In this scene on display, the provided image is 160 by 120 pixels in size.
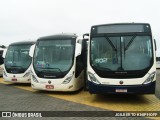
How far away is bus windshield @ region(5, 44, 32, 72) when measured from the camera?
17.4 metres

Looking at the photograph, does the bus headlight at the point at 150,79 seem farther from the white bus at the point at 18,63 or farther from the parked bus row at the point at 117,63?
the white bus at the point at 18,63

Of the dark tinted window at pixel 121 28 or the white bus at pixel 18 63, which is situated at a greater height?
the dark tinted window at pixel 121 28

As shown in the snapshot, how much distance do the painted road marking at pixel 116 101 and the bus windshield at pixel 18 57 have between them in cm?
368

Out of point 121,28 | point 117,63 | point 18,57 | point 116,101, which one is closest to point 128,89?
point 117,63

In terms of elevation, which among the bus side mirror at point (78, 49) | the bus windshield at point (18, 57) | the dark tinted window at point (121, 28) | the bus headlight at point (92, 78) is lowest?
the bus windshield at point (18, 57)

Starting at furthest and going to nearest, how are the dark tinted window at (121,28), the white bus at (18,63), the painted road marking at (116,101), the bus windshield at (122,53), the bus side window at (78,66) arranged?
the white bus at (18,63), the bus side window at (78,66), the dark tinted window at (121,28), the bus windshield at (122,53), the painted road marking at (116,101)

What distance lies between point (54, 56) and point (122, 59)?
3697mm

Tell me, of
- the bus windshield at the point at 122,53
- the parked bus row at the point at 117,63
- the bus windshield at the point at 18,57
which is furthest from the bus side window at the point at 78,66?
the bus windshield at the point at 18,57

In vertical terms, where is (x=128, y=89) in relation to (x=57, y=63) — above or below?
below

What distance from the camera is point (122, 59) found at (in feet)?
37.9

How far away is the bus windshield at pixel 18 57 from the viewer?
17406 millimetres

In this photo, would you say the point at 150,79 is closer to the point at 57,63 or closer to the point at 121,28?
the point at 121,28

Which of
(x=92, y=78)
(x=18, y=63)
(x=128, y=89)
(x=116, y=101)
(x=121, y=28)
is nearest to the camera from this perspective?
(x=128, y=89)

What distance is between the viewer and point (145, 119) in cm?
901
